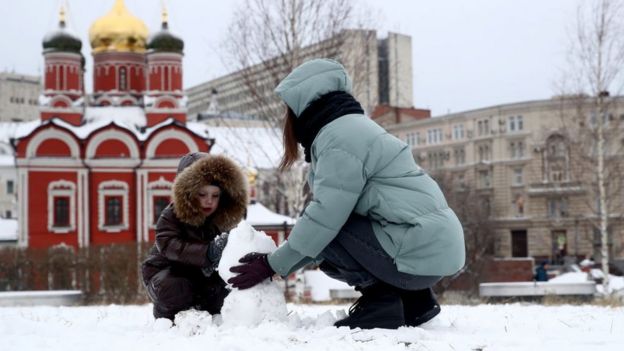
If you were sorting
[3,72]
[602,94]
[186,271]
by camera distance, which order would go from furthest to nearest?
[3,72] → [602,94] → [186,271]

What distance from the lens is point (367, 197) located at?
373 centimetres

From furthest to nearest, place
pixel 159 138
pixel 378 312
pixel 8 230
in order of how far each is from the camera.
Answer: pixel 8 230 → pixel 159 138 → pixel 378 312

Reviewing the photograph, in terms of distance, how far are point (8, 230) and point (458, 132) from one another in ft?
116

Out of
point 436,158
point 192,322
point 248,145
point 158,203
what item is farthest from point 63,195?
point 436,158

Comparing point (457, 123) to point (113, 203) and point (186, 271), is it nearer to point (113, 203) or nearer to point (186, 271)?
point (113, 203)

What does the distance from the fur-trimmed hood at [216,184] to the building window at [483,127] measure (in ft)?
178

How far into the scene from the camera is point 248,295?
391 cm

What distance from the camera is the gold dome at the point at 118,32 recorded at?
1588 inches

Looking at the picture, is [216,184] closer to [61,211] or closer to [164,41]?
[61,211]

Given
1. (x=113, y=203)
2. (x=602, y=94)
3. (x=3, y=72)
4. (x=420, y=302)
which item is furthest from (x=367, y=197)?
(x=3, y=72)

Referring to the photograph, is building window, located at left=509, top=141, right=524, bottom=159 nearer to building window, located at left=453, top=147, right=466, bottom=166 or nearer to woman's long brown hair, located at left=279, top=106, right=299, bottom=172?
building window, located at left=453, top=147, right=466, bottom=166

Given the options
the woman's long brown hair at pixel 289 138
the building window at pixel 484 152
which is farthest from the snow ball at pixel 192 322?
the building window at pixel 484 152

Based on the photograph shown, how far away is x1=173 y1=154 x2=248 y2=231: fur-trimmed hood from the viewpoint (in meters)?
4.67

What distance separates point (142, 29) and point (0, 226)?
41.3 feet
